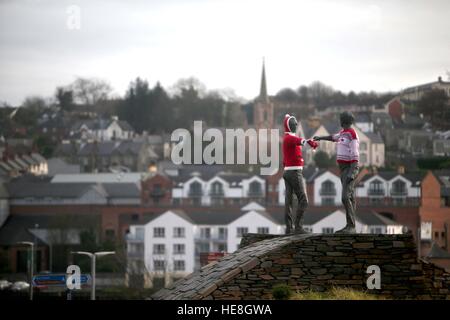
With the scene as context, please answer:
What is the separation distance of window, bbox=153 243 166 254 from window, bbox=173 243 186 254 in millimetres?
579

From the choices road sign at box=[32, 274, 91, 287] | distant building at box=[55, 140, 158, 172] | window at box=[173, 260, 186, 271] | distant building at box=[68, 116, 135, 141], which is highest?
distant building at box=[68, 116, 135, 141]

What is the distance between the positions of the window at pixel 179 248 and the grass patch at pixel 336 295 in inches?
2003

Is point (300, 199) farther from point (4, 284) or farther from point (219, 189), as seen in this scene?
point (219, 189)

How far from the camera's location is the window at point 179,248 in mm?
68312

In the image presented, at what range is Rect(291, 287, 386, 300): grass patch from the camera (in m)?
17.1

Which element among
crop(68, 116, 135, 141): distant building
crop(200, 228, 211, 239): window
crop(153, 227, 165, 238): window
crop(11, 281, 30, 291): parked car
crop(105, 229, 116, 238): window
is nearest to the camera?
crop(11, 281, 30, 291): parked car

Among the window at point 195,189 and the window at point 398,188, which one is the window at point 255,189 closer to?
the window at point 195,189

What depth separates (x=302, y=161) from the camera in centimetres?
1941

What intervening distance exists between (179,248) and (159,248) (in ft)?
3.45

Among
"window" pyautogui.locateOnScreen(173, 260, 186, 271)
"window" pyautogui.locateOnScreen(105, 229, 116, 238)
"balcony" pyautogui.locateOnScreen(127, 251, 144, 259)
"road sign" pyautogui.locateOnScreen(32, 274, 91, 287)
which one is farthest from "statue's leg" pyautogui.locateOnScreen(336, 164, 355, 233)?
"window" pyautogui.locateOnScreen(105, 229, 116, 238)

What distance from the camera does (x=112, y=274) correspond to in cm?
6197

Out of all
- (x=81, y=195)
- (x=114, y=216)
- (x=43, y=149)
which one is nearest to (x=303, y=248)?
(x=114, y=216)

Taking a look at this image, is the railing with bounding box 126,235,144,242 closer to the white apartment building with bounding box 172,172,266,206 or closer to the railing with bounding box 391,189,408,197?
the white apartment building with bounding box 172,172,266,206

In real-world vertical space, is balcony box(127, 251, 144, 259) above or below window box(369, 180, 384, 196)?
below
